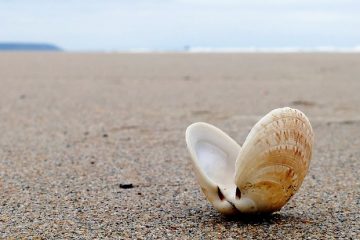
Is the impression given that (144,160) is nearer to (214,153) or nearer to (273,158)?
(214,153)

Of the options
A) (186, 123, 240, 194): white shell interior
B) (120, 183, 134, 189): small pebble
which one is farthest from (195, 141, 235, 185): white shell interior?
(120, 183, 134, 189): small pebble

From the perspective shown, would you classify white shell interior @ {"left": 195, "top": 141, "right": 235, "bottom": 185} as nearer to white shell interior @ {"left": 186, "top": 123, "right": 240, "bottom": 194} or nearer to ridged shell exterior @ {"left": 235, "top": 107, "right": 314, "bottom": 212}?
white shell interior @ {"left": 186, "top": 123, "right": 240, "bottom": 194}

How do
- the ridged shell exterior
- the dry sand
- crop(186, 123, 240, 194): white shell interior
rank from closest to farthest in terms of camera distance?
the ridged shell exterior → the dry sand → crop(186, 123, 240, 194): white shell interior

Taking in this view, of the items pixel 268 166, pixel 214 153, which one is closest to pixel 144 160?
pixel 214 153

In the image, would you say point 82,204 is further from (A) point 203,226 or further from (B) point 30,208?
(A) point 203,226

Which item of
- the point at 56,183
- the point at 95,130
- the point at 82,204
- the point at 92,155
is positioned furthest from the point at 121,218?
the point at 95,130

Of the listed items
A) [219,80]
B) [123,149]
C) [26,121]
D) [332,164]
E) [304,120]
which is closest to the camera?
[304,120]
